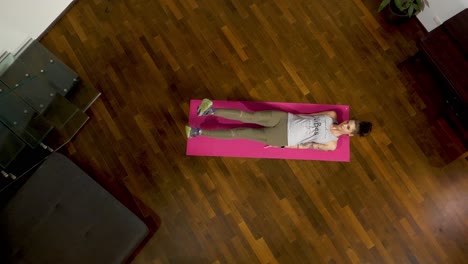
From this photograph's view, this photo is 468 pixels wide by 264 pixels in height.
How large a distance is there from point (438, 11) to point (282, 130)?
66.5 inches

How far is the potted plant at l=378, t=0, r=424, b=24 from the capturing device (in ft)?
9.70

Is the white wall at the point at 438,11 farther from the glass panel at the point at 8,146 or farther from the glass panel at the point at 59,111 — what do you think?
the glass panel at the point at 8,146

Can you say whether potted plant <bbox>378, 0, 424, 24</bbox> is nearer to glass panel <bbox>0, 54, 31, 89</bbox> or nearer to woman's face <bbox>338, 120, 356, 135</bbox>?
woman's face <bbox>338, 120, 356, 135</bbox>

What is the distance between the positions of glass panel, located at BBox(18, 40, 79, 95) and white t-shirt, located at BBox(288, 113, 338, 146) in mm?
1860

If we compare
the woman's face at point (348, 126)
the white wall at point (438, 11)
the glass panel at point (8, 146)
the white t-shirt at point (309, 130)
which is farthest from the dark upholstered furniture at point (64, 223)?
the white wall at point (438, 11)

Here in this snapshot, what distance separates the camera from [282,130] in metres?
2.77

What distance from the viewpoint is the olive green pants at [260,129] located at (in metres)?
2.77

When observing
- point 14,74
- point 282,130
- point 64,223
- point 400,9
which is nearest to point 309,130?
point 282,130

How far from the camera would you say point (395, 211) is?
9.52ft

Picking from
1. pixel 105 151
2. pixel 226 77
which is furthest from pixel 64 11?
pixel 226 77

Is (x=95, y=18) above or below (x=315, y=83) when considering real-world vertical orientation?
above

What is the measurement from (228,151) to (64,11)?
1.97 metres

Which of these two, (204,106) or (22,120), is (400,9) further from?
(22,120)

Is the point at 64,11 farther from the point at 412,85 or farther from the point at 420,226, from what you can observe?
→ the point at 420,226
